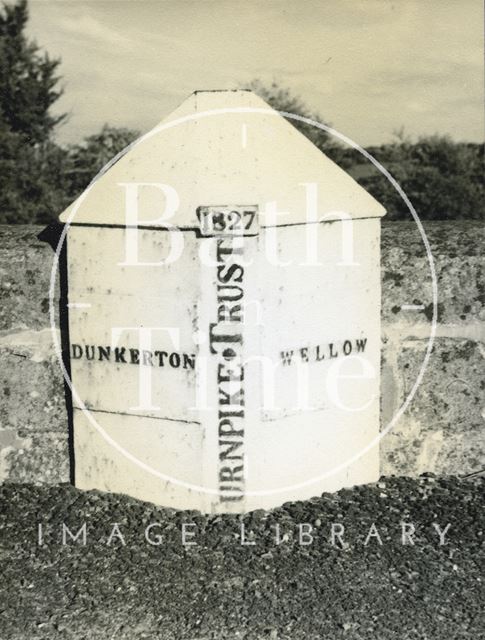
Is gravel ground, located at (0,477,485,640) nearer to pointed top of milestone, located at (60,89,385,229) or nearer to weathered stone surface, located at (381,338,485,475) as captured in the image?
weathered stone surface, located at (381,338,485,475)

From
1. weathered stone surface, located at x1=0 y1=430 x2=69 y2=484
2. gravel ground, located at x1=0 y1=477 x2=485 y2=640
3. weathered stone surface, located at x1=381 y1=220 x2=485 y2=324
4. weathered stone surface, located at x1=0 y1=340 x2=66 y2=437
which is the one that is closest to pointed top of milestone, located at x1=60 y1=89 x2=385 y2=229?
weathered stone surface, located at x1=381 y1=220 x2=485 y2=324

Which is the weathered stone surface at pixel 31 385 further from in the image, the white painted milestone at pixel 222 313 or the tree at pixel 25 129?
the tree at pixel 25 129

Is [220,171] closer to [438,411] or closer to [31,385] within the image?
[31,385]

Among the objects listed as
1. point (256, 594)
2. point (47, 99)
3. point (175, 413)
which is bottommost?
point (256, 594)

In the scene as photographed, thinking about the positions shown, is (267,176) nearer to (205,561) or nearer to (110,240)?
(110,240)

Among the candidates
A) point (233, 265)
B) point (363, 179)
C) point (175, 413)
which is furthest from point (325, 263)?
point (363, 179)
